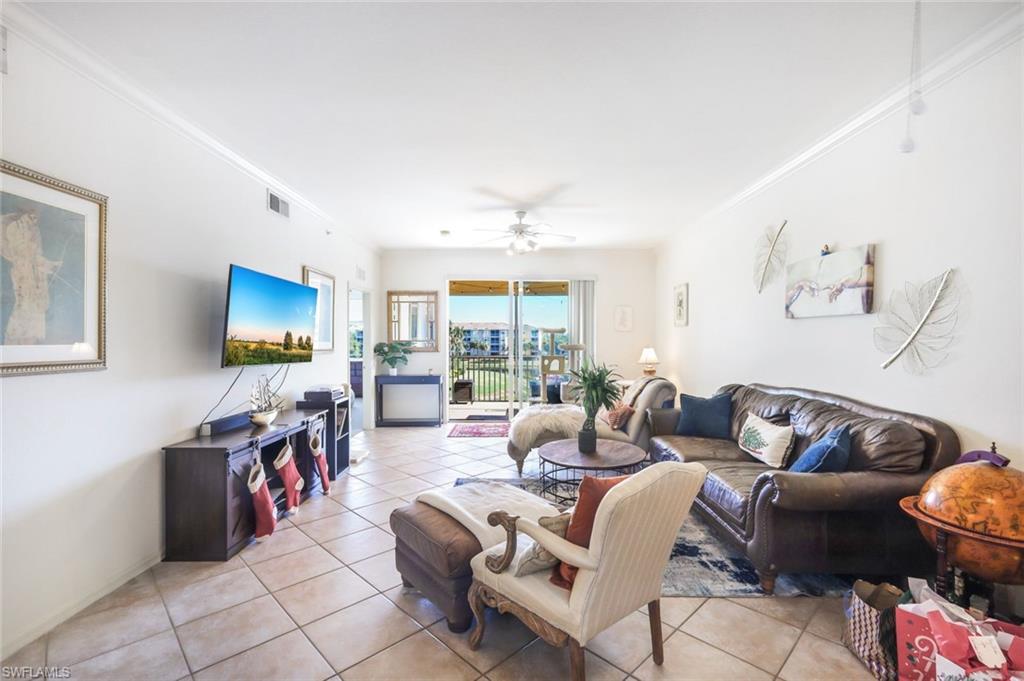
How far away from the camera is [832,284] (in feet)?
10.0

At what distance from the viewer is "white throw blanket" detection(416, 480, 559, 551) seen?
6.82 ft

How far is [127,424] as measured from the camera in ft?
7.89

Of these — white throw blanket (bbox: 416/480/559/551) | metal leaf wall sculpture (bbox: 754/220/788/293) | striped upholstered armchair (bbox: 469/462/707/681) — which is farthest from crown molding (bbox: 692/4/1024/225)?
white throw blanket (bbox: 416/480/559/551)

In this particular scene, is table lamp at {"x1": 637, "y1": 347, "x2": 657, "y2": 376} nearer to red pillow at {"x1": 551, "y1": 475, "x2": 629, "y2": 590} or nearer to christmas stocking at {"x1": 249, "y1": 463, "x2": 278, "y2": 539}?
red pillow at {"x1": 551, "y1": 475, "x2": 629, "y2": 590}

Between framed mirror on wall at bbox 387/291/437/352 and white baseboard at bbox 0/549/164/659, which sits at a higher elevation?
framed mirror on wall at bbox 387/291/437/352

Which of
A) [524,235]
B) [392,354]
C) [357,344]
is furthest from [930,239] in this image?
[357,344]

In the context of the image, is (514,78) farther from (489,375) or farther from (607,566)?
(489,375)

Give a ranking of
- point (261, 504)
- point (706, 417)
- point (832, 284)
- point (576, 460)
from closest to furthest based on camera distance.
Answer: point (261, 504)
point (832, 284)
point (576, 460)
point (706, 417)

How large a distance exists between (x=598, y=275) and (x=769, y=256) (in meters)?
3.19

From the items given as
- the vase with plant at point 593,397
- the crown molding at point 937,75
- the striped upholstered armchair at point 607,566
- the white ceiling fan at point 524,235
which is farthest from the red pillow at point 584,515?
the white ceiling fan at point 524,235

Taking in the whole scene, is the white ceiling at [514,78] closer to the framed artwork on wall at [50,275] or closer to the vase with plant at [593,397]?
the framed artwork on wall at [50,275]

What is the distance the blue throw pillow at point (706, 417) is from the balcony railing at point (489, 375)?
3249mm

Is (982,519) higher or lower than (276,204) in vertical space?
lower
